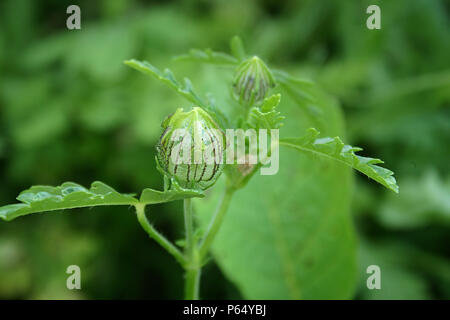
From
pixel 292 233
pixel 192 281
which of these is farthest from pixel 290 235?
pixel 192 281

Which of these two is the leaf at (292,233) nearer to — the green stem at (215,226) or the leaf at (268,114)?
the green stem at (215,226)

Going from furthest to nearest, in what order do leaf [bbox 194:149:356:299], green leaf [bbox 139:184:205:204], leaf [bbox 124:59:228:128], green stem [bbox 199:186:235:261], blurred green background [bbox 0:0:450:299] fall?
blurred green background [bbox 0:0:450:299]
leaf [bbox 194:149:356:299]
green stem [bbox 199:186:235:261]
leaf [bbox 124:59:228:128]
green leaf [bbox 139:184:205:204]

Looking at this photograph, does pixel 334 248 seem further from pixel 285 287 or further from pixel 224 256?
pixel 224 256

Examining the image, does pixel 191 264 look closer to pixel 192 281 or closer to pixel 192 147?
pixel 192 281

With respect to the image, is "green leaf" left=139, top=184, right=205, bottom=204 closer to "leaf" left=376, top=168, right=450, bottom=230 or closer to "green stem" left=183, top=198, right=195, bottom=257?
"green stem" left=183, top=198, right=195, bottom=257

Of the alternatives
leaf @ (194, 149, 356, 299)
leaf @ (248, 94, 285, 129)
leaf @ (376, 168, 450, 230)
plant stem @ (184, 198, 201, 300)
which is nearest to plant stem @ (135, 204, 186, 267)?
plant stem @ (184, 198, 201, 300)
